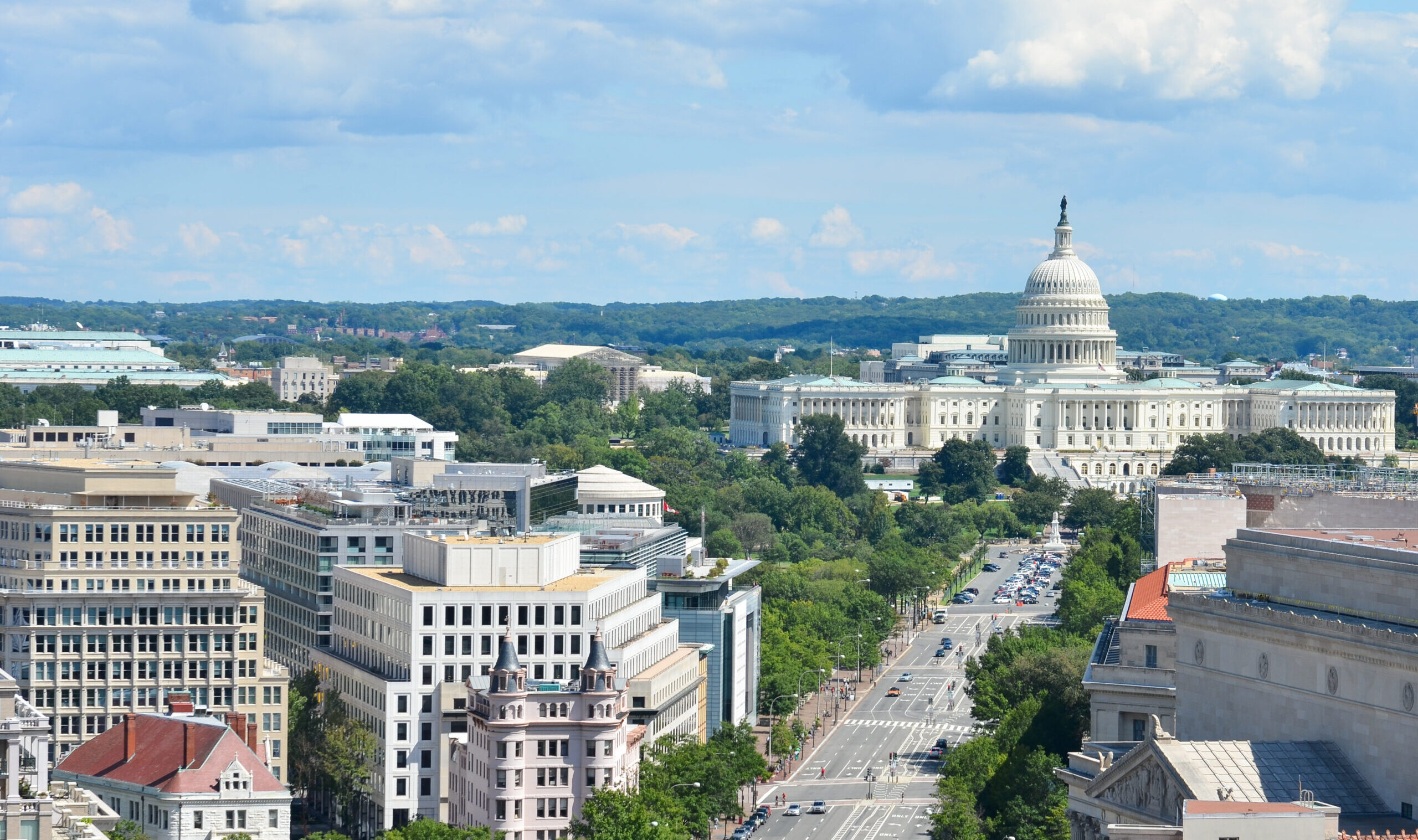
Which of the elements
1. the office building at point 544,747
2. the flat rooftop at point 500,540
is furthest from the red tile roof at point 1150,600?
the flat rooftop at point 500,540

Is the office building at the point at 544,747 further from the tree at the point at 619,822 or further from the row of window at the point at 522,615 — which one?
the row of window at the point at 522,615

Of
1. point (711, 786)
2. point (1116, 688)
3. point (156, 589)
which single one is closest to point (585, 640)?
point (711, 786)

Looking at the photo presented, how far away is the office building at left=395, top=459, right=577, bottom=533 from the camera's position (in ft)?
446

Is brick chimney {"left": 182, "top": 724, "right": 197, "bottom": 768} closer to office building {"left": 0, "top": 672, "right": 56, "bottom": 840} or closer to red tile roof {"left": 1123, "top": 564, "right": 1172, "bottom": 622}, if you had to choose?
office building {"left": 0, "top": 672, "right": 56, "bottom": 840}

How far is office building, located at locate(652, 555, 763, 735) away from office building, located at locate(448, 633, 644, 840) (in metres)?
28.2

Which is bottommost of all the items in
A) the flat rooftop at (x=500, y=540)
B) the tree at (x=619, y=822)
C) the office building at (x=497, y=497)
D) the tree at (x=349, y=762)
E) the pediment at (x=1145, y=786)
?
the tree at (x=349, y=762)

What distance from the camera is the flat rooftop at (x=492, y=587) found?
113312 mm

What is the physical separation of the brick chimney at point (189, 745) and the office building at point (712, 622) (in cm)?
3727

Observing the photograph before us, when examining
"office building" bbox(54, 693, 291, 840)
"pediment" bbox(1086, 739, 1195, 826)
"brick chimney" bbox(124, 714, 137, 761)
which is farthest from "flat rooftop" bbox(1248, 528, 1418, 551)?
"brick chimney" bbox(124, 714, 137, 761)

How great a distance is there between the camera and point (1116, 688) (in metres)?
92.7

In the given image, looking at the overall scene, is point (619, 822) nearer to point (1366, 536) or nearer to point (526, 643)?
point (526, 643)

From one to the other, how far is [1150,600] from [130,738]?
37.3m

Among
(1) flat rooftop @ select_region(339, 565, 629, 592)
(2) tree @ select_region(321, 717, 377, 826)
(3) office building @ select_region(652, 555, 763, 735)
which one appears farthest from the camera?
(3) office building @ select_region(652, 555, 763, 735)

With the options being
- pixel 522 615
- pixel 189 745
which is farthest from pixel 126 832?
pixel 522 615
